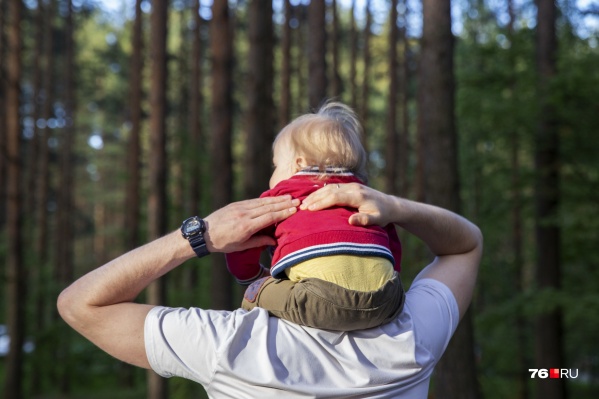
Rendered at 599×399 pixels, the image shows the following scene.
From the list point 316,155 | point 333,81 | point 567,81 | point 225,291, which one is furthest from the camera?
point 333,81

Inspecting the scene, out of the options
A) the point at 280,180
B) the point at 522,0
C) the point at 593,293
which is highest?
the point at 522,0

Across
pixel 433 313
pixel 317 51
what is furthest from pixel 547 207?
pixel 433 313

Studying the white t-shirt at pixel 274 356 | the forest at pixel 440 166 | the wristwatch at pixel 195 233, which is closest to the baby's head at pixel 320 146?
the wristwatch at pixel 195 233

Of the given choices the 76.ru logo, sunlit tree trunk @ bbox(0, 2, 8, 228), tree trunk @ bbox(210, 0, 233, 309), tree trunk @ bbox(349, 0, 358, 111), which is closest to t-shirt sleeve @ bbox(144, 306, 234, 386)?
the 76.ru logo

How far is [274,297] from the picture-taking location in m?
1.83

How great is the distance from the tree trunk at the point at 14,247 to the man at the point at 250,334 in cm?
1524

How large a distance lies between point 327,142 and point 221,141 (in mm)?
11287

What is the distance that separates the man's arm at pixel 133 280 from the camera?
1812 millimetres

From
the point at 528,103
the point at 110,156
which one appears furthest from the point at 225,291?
the point at 110,156

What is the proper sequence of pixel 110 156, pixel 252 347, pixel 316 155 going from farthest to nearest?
pixel 110 156, pixel 316 155, pixel 252 347

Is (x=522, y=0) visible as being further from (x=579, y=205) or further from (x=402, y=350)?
(x=402, y=350)

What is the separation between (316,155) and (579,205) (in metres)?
13.1

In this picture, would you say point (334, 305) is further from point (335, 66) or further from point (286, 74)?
point (335, 66)

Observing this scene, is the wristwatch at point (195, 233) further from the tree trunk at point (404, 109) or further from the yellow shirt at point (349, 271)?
the tree trunk at point (404, 109)
